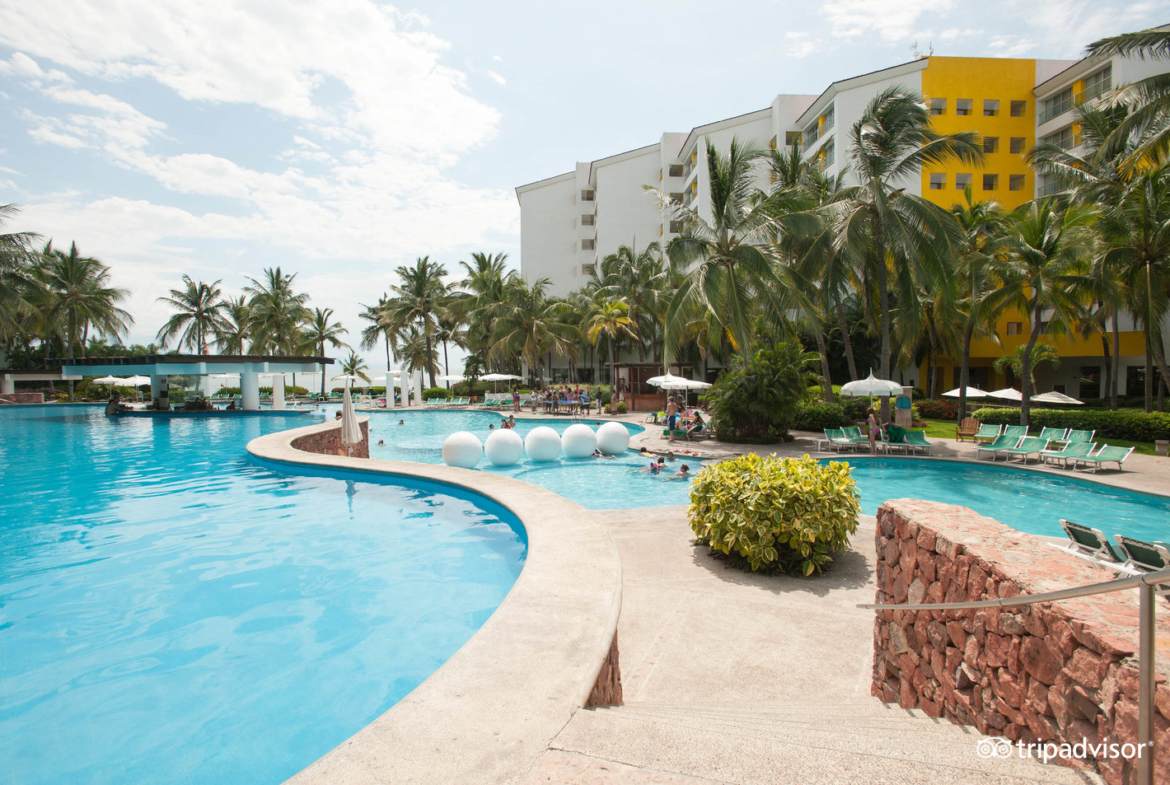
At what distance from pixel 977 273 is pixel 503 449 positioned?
1938 cm

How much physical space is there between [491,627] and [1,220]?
1654 inches

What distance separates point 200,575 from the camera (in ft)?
23.7

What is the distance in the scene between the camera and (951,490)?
1262 centimetres

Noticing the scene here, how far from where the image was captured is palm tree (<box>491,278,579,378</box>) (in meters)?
36.1

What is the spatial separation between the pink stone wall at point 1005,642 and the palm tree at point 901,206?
49.9 feet

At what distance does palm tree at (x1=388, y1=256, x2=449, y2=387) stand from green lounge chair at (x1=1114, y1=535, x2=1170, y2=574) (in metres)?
42.2

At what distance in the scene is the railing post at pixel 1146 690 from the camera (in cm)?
159

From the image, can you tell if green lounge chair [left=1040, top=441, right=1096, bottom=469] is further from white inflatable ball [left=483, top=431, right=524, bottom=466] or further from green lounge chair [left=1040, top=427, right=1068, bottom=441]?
white inflatable ball [left=483, top=431, right=524, bottom=466]

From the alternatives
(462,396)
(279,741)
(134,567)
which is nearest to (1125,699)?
(279,741)

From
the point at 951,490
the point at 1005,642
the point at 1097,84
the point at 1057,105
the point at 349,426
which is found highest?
the point at 1057,105

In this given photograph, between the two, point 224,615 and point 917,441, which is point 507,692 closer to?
point 224,615

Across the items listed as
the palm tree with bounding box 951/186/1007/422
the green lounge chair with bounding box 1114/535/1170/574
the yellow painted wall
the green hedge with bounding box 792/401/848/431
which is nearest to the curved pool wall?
the green lounge chair with bounding box 1114/535/1170/574

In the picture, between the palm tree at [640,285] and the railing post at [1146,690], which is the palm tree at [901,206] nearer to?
the palm tree at [640,285]

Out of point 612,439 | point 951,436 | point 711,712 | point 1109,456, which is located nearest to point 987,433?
point 1109,456
